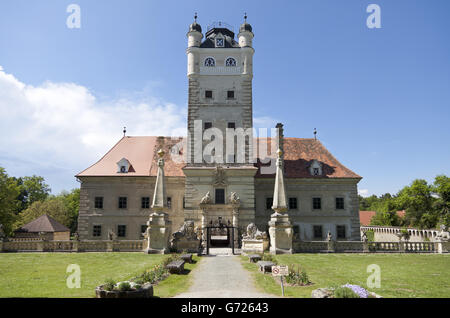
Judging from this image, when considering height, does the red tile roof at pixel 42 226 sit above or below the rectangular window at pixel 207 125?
below

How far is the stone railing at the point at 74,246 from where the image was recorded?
2441 centimetres

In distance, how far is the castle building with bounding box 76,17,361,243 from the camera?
31.2 meters

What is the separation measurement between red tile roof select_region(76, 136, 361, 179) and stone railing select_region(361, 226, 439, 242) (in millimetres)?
13970

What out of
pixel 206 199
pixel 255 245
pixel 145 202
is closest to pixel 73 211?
pixel 145 202

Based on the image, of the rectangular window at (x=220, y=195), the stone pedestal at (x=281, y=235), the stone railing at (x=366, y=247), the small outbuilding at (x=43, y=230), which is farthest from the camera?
the small outbuilding at (x=43, y=230)

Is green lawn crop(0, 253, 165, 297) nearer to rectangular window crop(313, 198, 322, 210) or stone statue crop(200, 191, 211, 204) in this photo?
stone statue crop(200, 191, 211, 204)

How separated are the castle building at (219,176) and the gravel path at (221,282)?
46.0ft

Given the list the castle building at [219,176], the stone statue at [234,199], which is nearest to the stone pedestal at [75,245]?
the castle building at [219,176]

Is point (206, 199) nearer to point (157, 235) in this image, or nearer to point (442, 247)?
point (157, 235)

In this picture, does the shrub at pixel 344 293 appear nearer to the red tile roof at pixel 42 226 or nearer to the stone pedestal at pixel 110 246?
the stone pedestal at pixel 110 246

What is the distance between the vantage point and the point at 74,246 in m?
24.5
